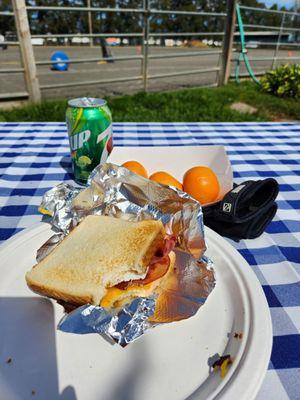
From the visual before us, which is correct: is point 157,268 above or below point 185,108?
above

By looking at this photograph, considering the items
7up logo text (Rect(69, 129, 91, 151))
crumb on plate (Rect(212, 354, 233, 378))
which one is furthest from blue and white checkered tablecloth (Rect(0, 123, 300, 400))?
7up logo text (Rect(69, 129, 91, 151))

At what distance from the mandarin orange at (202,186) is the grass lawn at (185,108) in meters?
2.35

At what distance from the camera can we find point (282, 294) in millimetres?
547

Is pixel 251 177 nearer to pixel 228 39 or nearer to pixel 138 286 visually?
pixel 138 286

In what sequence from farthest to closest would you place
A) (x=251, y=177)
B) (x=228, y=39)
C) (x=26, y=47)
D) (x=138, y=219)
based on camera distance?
(x=228, y=39) < (x=26, y=47) < (x=251, y=177) < (x=138, y=219)

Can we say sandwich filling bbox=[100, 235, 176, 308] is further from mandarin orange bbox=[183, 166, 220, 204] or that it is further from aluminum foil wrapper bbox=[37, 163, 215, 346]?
mandarin orange bbox=[183, 166, 220, 204]

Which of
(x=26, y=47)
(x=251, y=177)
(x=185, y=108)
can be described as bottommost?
(x=185, y=108)

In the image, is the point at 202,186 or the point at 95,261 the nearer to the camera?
the point at 95,261

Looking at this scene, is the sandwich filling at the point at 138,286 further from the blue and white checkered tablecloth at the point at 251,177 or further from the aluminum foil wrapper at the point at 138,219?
the blue and white checkered tablecloth at the point at 251,177

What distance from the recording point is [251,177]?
0.97m

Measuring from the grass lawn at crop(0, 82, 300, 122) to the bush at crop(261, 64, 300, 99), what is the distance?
0.16m

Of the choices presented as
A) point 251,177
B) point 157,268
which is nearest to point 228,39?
point 251,177

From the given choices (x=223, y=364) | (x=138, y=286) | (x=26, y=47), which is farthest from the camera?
(x=26, y=47)

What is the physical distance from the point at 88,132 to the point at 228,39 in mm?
4432
